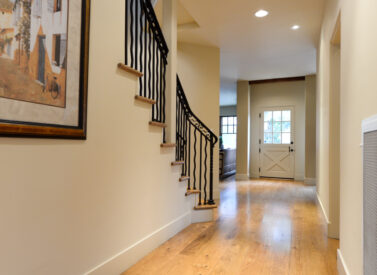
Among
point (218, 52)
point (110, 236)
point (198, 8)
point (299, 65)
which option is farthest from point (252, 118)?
point (110, 236)

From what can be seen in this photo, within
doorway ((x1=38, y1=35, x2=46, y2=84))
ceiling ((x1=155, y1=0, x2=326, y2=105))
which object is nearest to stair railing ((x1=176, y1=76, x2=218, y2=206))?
ceiling ((x1=155, y1=0, x2=326, y2=105))

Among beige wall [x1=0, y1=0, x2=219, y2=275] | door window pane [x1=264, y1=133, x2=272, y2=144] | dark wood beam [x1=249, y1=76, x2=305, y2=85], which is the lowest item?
beige wall [x1=0, y1=0, x2=219, y2=275]

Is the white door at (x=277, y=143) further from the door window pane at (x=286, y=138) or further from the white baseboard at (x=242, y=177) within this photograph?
the white baseboard at (x=242, y=177)

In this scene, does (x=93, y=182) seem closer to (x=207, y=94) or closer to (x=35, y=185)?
(x=35, y=185)

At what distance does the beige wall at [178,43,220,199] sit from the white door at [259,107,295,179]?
11.3 feet

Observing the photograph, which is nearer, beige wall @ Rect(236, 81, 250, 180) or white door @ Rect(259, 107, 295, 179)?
beige wall @ Rect(236, 81, 250, 180)

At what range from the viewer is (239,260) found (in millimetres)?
2354

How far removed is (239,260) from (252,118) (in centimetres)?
645

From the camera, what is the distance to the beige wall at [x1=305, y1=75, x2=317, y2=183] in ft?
23.2

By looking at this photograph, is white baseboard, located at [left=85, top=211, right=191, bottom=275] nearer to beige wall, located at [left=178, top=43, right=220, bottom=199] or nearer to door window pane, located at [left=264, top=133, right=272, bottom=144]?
beige wall, located at [left=178, top=43, right=220, bottom=199]

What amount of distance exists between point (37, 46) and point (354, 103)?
1.91m

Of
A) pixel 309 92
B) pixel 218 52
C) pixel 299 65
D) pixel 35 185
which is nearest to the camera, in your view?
pixel 35 185

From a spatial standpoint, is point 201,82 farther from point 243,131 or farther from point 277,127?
point 277,127

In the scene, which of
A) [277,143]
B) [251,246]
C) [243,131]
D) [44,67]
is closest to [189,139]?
[251,246]
